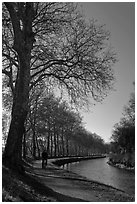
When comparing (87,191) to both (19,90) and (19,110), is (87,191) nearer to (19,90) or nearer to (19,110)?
(19,110)

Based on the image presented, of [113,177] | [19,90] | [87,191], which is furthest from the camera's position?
[113,177]

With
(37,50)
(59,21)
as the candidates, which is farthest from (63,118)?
(59,21)

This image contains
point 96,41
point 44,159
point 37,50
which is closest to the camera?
point 96,41

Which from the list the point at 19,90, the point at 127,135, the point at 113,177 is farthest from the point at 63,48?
the point at 127,135

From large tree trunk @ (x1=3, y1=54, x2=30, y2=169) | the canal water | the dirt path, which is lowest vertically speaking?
the canal water

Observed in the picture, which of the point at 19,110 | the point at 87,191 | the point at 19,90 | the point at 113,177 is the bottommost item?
the point at 113,177

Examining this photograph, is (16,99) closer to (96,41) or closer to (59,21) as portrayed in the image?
(59,21)

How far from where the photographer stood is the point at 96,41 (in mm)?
18984

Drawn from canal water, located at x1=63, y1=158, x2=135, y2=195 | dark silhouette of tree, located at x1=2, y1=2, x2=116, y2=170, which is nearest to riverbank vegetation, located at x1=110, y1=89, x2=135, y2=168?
canal water, located at x1=63, y1=158, x2=135, y2=195

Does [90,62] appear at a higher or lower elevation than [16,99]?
higher

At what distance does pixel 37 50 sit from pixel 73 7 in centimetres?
483

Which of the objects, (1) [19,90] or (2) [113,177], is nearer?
(1) [19,90]

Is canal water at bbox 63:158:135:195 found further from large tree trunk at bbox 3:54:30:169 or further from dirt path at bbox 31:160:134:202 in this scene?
large tree trunk at bbox 3:54:30:169

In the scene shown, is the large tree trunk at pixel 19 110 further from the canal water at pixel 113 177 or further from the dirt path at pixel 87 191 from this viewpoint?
the canal water at pixel 113 177
